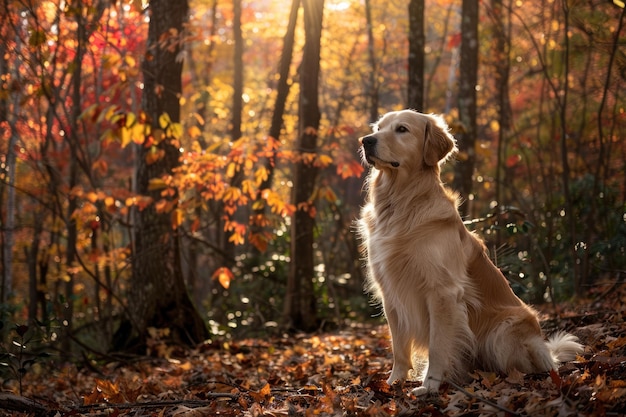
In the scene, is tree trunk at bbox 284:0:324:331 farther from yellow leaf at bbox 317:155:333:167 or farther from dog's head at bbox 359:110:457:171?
dog's head at bbox 359:110:457:171

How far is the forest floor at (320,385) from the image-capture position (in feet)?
11.2

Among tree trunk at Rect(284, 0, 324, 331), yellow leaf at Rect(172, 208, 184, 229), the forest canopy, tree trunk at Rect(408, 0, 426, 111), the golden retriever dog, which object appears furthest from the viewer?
tree trunk at Rect(408, 0, 426, 111)

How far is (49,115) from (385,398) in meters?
9.21

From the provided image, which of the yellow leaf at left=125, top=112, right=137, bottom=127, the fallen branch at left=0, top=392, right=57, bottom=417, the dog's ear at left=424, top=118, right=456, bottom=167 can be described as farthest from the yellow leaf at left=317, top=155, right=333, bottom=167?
the fallen branch at left=0, top=392, right=57, bottom=417

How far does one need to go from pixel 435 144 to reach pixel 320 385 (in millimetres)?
1932

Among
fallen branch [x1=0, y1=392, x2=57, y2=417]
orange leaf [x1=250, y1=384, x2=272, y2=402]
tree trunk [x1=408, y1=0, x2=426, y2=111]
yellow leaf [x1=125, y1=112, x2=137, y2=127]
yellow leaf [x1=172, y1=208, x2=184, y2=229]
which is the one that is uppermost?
tree trunk [x1=408, y1=0, x2=426, y2=111]

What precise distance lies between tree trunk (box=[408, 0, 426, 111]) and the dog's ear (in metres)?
4.39

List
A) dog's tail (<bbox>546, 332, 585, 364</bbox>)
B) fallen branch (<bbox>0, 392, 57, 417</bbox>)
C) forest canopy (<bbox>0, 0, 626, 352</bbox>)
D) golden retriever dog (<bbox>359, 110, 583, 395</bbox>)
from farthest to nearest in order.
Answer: forest canopy (<bbox>0, 0, 626, 352</bbox>) → dog's tail (<bbox>546, 332, 585, 364</bbox>) → golden retriever dog (<bbox>359, 110, 583, 395</bbox>) → fallen branch (<bbox>0, 392, 57, 417</bbox>)

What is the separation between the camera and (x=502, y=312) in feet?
14.8

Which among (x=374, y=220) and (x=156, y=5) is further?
(x=156, y=5)

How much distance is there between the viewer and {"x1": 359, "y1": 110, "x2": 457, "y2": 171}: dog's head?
185 inches

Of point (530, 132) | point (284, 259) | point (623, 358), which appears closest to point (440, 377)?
point (623, 358)

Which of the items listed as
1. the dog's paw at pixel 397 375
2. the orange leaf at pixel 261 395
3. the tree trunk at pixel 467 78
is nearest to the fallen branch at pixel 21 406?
the orange leaf at pixel 261 395

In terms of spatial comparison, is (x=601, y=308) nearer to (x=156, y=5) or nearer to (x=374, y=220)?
(x=374, y=220)
